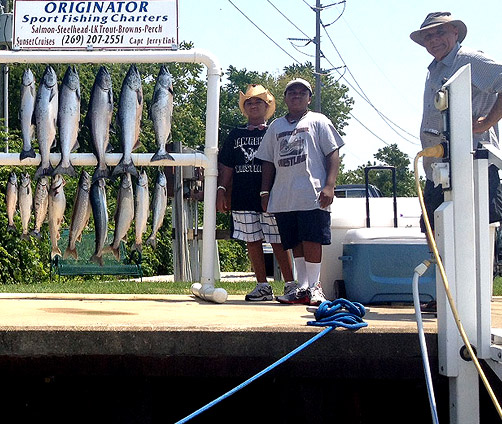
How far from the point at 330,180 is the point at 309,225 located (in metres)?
0.34

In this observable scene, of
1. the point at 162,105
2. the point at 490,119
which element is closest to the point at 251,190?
the point at 162,105

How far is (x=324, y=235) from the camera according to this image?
18.5ft

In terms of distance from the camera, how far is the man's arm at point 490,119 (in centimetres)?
466

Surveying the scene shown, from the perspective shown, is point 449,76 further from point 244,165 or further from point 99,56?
point 99,56

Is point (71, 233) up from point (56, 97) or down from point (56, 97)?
down

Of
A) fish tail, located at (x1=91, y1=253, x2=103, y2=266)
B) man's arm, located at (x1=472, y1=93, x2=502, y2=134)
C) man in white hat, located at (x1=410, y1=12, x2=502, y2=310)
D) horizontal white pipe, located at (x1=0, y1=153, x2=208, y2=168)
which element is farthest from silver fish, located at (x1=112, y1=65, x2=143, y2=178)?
man's arm, located at (x1=472, y1=93, x2=502, y2=134)

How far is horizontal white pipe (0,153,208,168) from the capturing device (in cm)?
615

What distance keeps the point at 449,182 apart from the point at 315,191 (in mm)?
2126

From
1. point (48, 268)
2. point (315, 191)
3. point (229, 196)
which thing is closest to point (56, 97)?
point (229, 196)

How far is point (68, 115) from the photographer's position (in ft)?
19.6

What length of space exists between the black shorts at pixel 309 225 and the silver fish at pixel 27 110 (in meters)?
1.87

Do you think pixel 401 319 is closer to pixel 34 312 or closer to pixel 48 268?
pixel 34 312

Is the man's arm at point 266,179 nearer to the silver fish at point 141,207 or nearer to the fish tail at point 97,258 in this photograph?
the silver fish at point 141,207

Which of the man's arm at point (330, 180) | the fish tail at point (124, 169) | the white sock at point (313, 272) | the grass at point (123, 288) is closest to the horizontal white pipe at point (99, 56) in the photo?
the fish tail at point (124, 169)
